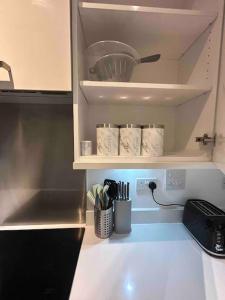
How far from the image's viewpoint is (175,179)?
1.04 m

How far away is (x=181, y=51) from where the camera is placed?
956 mm

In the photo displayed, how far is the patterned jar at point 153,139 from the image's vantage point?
0.75 meters

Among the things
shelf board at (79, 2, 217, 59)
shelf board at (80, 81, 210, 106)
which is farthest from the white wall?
shelf board at (79, 2, 217, 59)

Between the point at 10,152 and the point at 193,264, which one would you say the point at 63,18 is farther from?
the point at 193,264

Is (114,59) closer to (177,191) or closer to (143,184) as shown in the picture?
(143,184)

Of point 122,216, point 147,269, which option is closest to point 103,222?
point 122,216

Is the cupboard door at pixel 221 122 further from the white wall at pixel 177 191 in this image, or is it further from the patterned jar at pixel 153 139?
the white wall at pixel 177 191

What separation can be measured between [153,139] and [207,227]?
0.45 m

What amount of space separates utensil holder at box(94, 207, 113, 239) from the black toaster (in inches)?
15.9

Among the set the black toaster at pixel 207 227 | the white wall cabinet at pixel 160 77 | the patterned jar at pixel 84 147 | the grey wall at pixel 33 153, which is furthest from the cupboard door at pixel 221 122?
the grey wall at pixel 33 153

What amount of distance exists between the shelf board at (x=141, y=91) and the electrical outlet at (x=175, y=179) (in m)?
0.38

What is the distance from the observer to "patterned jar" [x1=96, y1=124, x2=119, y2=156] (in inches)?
29.4

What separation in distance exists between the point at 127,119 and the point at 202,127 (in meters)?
0.38

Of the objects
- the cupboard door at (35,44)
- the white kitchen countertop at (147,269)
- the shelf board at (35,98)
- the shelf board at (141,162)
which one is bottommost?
the white kitchen countertop at (147,269)
